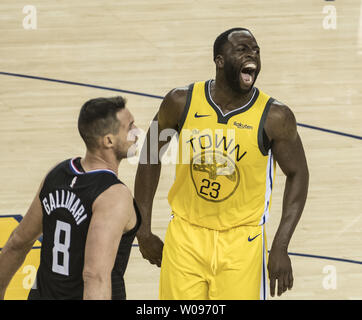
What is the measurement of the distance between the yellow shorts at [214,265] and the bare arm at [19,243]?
1141 millimetres

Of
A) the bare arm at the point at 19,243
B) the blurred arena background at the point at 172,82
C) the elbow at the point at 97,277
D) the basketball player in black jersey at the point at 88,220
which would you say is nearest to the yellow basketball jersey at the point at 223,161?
the basketball player in black jersey at the point at 88,220

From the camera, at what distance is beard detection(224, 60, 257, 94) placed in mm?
4605

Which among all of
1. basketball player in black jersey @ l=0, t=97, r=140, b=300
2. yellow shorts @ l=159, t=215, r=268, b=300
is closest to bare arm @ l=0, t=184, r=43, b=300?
basketball player in black jersey @ l=0, t=97, r=140, b=300

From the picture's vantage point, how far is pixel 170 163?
7770 millimetres

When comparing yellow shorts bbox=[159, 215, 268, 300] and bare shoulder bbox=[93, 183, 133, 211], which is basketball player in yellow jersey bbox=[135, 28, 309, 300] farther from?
bare shoulder bbox=[93, 183, 133, 211]

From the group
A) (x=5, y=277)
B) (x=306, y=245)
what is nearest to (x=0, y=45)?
(x=306, y=245)

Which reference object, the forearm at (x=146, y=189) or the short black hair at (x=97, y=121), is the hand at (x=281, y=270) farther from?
the short black hair at (x=97, y=121)

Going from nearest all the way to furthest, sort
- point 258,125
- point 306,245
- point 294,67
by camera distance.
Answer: point 258,125, point 306,245, point 294,67

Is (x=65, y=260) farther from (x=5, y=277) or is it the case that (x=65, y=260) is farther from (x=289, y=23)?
(x=289, y=23)

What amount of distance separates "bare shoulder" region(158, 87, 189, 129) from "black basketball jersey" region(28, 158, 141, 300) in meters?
1.08

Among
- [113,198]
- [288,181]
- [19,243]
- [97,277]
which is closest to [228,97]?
[288,181]

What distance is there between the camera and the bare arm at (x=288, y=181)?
15.2 ft

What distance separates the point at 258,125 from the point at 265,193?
1.41 ft
